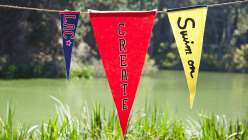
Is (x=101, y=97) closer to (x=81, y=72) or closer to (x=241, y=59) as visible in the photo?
(x=81, y=72)

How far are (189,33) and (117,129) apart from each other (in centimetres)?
99

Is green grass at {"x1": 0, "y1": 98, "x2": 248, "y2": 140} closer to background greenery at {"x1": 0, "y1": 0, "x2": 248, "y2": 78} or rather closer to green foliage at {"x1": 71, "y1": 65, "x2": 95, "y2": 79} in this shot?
background greenery at {"x1": 0, "y1": 0, "x2": 248, "y2": 78}

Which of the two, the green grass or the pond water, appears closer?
the green grass

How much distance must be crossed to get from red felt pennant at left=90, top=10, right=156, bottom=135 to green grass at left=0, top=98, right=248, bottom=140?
506mm

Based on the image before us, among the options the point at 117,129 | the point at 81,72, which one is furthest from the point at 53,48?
the point at 117,129

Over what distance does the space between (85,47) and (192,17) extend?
46.9 feet

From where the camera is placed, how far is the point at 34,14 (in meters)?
15.4

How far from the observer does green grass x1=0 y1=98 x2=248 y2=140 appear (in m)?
3.79

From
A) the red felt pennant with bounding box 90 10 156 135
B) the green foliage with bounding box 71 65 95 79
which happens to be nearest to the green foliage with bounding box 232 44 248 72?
the green foliage with bounding box 71 65 95 79

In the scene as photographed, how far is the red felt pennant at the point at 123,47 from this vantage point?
3.34m

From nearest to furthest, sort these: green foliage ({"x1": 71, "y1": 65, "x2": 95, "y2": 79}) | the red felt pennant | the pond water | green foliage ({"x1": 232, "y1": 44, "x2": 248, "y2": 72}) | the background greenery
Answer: the red felt pennant
the pond water
the background greenery
green foliage ({"x1": 71, "y1": 65, "x2": 95, "y2": 79})
green foliage ({"x1": 232, "y1": 44, "x2": 248, "y2": 72})

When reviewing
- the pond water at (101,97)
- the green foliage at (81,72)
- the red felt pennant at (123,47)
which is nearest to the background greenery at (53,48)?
the green foliage at (81,72)

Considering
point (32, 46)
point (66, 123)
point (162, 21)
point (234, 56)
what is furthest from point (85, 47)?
point (66, 123)

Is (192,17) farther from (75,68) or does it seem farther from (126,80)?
(75,68)
